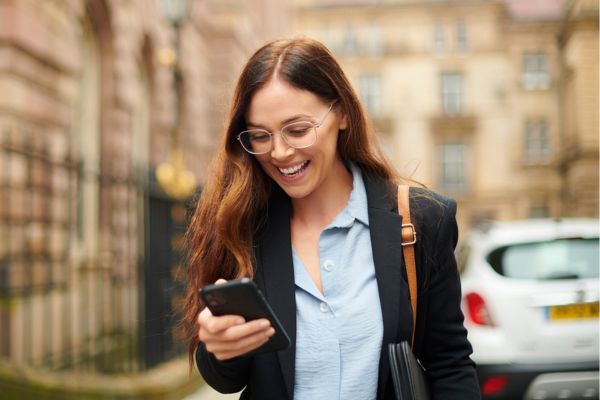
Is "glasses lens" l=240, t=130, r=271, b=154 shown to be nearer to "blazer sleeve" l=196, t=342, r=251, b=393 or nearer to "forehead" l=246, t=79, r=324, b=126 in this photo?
"forehead" l=246, t=79, r=324, b=126

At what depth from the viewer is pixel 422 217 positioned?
2020 millimetres

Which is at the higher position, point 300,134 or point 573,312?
point 300,134

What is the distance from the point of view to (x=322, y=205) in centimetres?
212

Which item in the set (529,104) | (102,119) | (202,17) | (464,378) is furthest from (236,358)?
(529,104)

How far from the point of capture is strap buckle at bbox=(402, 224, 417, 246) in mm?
1976

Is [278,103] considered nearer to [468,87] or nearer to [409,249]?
[409,249]

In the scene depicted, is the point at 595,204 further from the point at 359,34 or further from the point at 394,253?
the point at 394,253

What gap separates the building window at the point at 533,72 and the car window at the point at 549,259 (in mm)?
35855

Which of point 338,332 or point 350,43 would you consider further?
point 350,43

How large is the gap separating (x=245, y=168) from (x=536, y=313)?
3959mm

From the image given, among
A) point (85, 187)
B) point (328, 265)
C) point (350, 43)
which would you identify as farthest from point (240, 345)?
point (350, 43)

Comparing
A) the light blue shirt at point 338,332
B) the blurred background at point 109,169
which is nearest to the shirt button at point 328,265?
the light blue shirt at point 338,332

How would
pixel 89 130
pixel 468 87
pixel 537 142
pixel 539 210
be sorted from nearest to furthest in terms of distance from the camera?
pixel 89 130 → pixel 539 210 → pixel 537 142 → pixel 468 87

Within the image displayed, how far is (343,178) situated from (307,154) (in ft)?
0.88
